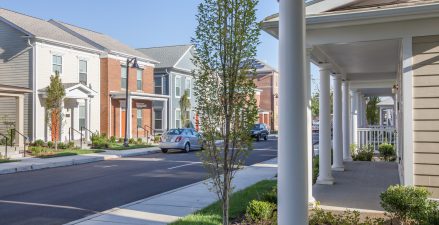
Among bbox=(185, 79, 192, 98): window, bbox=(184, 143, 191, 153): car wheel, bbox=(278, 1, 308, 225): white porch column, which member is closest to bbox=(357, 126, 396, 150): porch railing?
bbox=(184, 143, 191, 153): car wheel

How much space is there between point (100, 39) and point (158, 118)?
30.1 ft

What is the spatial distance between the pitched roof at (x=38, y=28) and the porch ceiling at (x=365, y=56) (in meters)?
20.1

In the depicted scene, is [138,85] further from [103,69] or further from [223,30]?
[223,30]

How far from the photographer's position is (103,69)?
32375mm

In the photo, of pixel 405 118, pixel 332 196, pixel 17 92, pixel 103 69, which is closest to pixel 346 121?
pixel 332 196

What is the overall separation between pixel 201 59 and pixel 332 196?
509 centimetres

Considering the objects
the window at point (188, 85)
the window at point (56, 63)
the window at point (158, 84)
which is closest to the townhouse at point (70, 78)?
the window at point (56, 63)

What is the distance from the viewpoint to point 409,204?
6234mm

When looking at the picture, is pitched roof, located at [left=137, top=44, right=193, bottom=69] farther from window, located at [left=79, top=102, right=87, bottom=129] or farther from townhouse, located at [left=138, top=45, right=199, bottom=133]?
window, located at [left=79, top=102, right=87, bottom=129]

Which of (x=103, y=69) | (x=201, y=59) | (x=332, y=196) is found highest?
(x=103, y=69)

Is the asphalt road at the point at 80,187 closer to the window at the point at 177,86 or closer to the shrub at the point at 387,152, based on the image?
the shrub at the point at 387,152

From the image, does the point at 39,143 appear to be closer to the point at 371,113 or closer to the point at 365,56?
the point at 365,56

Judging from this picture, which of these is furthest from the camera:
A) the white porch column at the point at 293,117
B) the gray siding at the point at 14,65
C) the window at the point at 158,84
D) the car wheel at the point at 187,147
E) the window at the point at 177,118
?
the window at the point at 177,118

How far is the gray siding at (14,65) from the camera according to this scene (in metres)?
26.4
